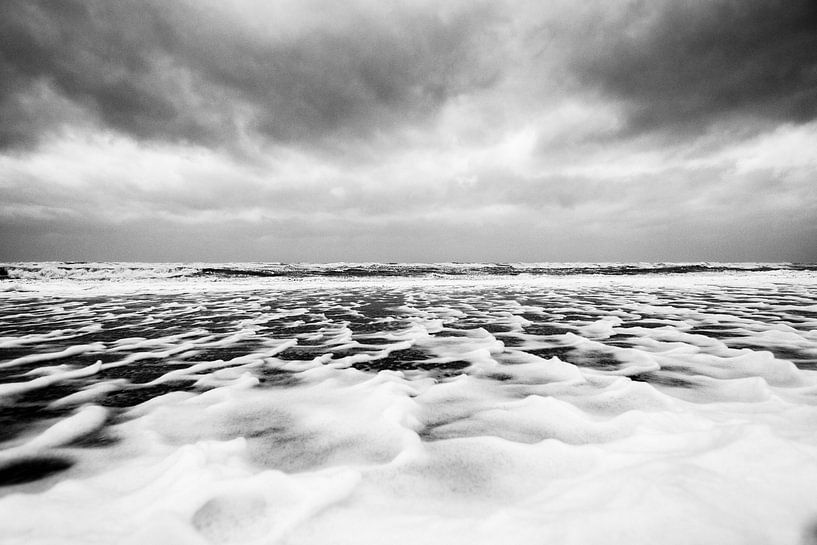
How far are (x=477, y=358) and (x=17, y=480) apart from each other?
8.82 feet

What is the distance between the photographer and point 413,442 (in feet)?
5.58

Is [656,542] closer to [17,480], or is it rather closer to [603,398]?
[603,398]

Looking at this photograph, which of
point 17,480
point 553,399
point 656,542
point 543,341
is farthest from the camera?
point 543,341

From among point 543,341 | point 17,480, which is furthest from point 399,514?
point 543,341

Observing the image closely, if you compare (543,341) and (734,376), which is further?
(543,341)

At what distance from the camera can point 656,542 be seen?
101 centimetres

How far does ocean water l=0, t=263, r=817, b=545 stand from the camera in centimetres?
115

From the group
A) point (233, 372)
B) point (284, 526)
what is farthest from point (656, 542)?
point (233, 372)

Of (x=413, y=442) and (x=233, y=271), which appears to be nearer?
(x=413, y=442)

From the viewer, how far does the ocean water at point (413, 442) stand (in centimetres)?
115

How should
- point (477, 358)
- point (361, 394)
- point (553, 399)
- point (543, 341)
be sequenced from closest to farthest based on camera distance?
point (553, 399) → point (361, 394) → point (477, 358) → point (543, 341)

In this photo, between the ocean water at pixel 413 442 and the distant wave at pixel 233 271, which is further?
the distant wave at pixel 233 271

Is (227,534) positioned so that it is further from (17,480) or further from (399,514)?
(17,480)

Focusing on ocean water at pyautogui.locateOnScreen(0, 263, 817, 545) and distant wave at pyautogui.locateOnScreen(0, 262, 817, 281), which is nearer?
ocean water at pyautogui.locateOnScreen(0, 263, 817, 545)
